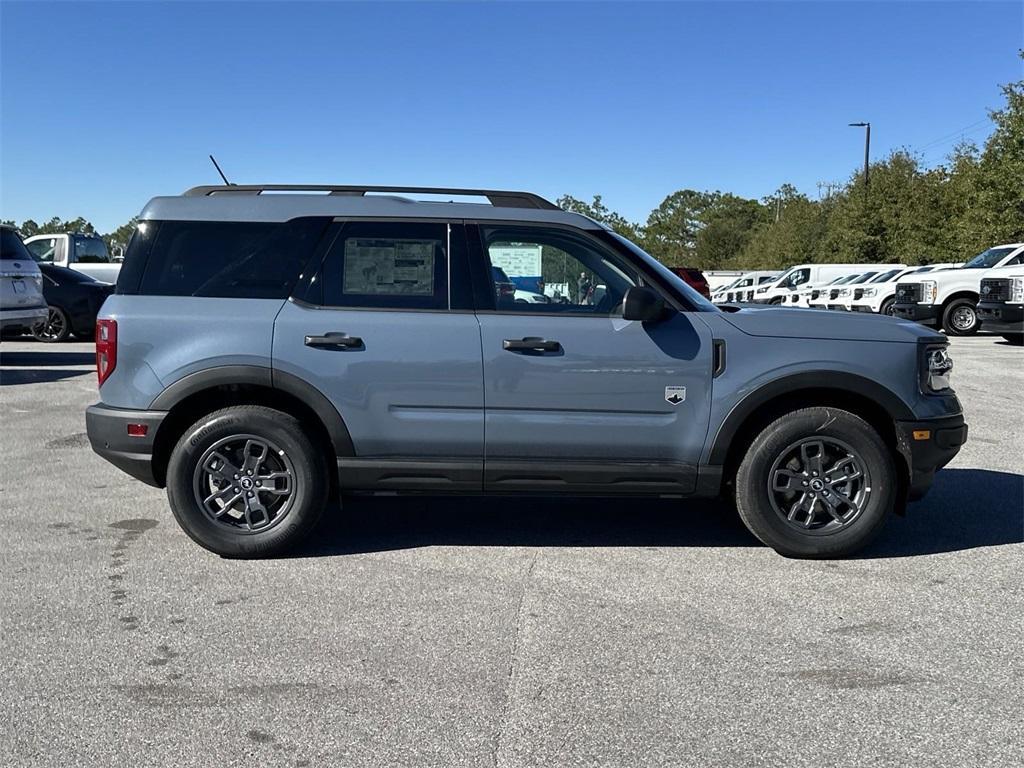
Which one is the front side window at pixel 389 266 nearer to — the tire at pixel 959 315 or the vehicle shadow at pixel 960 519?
the vehicle shadow at pixel 960 519

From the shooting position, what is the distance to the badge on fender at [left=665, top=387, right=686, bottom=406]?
4.66 meters

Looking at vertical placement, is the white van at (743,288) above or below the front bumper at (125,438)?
above

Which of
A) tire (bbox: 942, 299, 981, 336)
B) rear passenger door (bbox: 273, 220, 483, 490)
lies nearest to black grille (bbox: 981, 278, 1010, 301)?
tire (bbox: 942, 299, 981, 336)

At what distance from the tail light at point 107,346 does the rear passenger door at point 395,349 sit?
84cm

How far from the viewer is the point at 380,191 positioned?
5.09m

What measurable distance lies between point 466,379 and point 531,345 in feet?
1.23

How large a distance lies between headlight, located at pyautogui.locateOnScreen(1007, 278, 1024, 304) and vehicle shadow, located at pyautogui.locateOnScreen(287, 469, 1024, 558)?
39.9 ft

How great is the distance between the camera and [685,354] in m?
4.66

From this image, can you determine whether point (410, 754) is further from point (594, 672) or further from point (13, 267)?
point (13, 267)

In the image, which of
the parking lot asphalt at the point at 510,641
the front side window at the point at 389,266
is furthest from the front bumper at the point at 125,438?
the front side window at the point at 389,266

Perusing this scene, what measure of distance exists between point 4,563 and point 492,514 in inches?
107

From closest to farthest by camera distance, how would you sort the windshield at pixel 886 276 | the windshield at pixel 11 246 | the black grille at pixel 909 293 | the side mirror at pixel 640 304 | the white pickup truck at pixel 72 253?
the side mirror at pixel 640 304, the windshield at pixel 11 246, the white pickup truck at pixel 72 253, the black grille at pixel 909 293, the windshield at pixel 886 276

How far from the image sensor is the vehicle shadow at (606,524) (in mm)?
5117

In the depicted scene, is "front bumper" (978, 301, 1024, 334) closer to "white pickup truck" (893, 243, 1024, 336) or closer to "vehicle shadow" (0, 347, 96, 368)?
"white pickup truck" (893, 243, 1024, 336)
